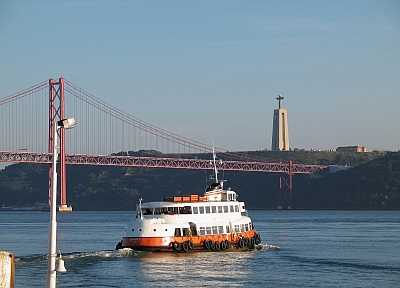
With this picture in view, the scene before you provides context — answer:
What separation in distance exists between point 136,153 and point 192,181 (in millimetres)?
31290

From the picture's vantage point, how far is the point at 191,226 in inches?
1863

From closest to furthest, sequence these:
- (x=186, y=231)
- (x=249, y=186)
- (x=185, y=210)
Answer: (x=186, y=231)
(x=185, y=210)
(x=249, y=186)

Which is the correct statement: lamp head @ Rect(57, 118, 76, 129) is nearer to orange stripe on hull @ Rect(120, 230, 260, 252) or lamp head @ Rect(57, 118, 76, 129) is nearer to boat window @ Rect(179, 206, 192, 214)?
orange stripe on hull @ Rect(120, 230, 260, 252)

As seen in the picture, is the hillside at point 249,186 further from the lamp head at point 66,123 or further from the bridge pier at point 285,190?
the lamp head at point 66,123

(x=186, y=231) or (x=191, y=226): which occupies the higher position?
(x=191, y=226)

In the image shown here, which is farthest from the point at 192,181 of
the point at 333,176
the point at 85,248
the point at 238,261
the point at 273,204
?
the point at 238,261

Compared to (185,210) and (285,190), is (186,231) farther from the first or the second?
(285,190)

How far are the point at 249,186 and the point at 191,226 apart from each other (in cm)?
12905

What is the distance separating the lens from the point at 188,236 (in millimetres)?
46719

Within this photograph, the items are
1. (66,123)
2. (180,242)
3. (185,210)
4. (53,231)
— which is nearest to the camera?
(53,231)

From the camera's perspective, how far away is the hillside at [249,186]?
163 metres

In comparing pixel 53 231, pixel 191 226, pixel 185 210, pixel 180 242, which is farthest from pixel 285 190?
pixel 53 231

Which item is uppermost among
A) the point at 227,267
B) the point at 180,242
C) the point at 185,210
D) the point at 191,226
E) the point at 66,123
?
the point at 66,123

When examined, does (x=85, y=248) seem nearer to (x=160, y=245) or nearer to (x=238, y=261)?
(x=160, y=245)
